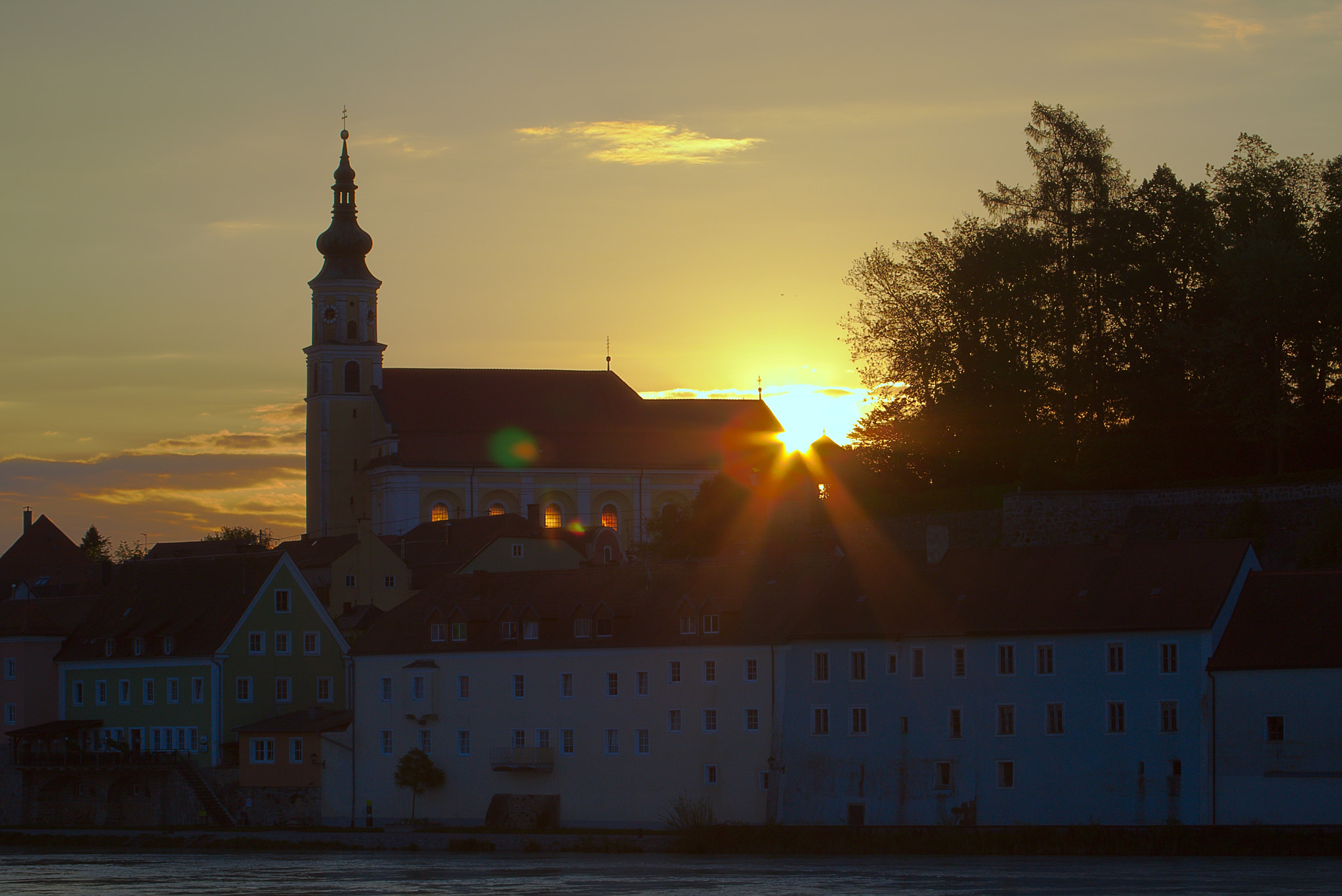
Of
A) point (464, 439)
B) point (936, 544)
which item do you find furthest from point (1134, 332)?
point (464, 439)

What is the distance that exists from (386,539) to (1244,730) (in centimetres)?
6363

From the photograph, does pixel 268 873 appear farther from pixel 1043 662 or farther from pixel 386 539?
pixel 386 539

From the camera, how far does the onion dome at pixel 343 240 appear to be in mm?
130750

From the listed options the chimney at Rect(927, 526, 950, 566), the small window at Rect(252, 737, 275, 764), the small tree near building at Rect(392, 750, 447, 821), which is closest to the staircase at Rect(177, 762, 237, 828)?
the small window at Rect(252, 737, 275, 764)

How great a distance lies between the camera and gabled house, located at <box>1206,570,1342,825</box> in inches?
1991

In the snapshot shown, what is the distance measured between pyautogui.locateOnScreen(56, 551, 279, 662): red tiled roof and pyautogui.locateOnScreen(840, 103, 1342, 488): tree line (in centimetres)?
2556

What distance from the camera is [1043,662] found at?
183 ft

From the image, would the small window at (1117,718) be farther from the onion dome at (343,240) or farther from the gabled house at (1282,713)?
the onion dome at (343,240)

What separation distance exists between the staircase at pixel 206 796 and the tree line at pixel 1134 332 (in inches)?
1115

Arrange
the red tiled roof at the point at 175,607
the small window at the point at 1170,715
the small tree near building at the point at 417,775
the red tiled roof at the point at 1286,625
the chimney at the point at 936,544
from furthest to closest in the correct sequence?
the red tiled roof at the point at 175,607 < the small tree near building at the point at 417,775 < the chimney at the point at 936,544 < the small window at the point at 1170,715 < the red tiled roof at the point at 1286,625

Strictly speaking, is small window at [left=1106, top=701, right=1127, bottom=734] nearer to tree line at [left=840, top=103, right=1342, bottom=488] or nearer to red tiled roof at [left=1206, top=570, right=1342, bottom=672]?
red tiled roof at [left=1206, top=570, right=1342, bottom=672]

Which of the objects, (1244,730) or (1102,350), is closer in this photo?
(1244,730)

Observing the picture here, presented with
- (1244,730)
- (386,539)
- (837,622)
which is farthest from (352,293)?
(1244,730)

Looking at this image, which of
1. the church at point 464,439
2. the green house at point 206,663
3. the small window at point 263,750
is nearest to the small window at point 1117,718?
the green house at point 206,663
